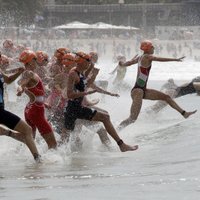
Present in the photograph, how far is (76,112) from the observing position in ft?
41.2

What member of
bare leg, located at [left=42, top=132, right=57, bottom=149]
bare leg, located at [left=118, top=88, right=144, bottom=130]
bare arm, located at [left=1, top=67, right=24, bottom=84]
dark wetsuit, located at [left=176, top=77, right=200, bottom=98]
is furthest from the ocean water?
dark wetsuit, located at [left=176, top=77, right=200, bottom=98]

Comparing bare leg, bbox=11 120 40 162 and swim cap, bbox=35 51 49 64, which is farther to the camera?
swim cap, bbox=35 51 49 64

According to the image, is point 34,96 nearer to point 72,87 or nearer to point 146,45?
point 72,87

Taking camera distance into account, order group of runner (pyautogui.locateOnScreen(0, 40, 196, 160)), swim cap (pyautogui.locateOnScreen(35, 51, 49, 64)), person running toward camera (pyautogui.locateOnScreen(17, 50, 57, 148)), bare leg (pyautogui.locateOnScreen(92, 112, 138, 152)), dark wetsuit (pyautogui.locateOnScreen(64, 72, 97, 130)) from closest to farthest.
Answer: group of runner (pyautogui.locateOnScreen(0, 40, 196, 160)) < person running toward camera (pyautogui.locateOnScreen(17, 50, 57, 148)) < dark wetsuit (pyautogui.locateOnScreen(64, 72, 97, 130)) < bare leg (pyautogui.locateOnScreen(92, 112, 138, 152)) < swim cap (pyautogui.locateOnScreen(35, 51, 49, 64))

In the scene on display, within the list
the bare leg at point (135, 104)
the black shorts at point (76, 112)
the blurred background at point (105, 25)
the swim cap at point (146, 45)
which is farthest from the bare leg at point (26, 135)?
the blurred background at point (105, 25)

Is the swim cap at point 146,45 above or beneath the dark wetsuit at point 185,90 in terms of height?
above

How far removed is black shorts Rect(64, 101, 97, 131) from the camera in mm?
12508

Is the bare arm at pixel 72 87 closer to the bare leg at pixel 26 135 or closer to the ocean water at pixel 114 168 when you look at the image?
the ocean water at pixel 114 168

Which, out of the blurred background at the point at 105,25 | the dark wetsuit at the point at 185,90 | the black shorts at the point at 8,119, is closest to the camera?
the black shorts at the point at 8,119

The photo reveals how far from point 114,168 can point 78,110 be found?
1693 millimetres

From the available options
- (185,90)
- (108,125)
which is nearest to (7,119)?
(108,125)

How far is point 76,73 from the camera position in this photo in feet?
40.5

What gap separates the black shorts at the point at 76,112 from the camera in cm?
1251

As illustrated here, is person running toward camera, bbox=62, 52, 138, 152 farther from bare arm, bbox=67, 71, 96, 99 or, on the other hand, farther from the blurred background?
the blurred background
